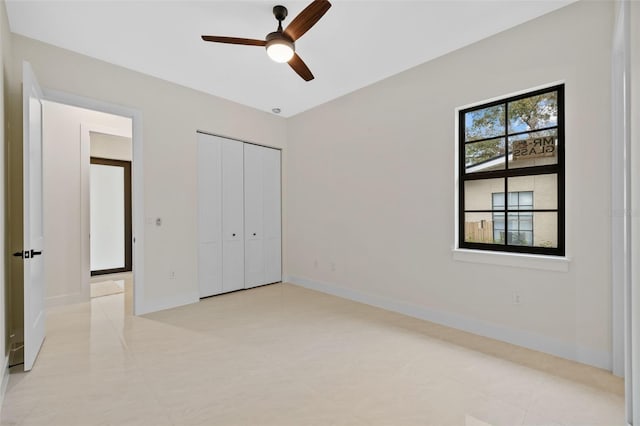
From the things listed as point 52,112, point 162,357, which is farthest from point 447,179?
point 52,112

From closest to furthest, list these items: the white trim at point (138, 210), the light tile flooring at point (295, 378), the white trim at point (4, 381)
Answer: the light tile flooring at point (295, 378) → the white trim at point (4, 381) → the white trim at point (138, 210)

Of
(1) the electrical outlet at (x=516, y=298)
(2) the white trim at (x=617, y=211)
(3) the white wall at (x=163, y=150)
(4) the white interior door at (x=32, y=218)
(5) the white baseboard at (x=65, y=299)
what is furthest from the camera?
(5) the white baseboard at (x=65, y=299)

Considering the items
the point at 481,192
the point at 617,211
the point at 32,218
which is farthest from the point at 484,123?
the point at 32,218

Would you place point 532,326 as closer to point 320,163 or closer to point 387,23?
point 387,23

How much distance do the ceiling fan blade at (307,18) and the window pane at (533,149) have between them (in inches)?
85.3

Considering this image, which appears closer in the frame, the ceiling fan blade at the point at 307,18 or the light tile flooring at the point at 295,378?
the light tile flooring at the point at 295,378

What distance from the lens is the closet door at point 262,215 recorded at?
5004 millimetres

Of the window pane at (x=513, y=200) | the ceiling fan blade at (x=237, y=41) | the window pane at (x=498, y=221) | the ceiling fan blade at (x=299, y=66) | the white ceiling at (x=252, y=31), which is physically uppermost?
the white ceiling at (x=252, y=31)

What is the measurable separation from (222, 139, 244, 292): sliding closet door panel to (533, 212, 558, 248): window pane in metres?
3.84

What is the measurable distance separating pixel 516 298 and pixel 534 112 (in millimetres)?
1742

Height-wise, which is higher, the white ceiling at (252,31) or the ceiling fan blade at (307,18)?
the white ceiling at (252,31)

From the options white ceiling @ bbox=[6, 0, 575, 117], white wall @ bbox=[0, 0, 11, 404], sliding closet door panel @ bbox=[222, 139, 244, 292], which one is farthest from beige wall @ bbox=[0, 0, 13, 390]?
sliding closet door panel @ bbox=[222, 139, 244, 292]

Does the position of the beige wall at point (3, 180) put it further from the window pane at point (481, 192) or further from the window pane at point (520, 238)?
the window pane at point (520, 238)

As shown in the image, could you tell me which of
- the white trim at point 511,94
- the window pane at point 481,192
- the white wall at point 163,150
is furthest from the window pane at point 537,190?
the white wall at point 163,150
